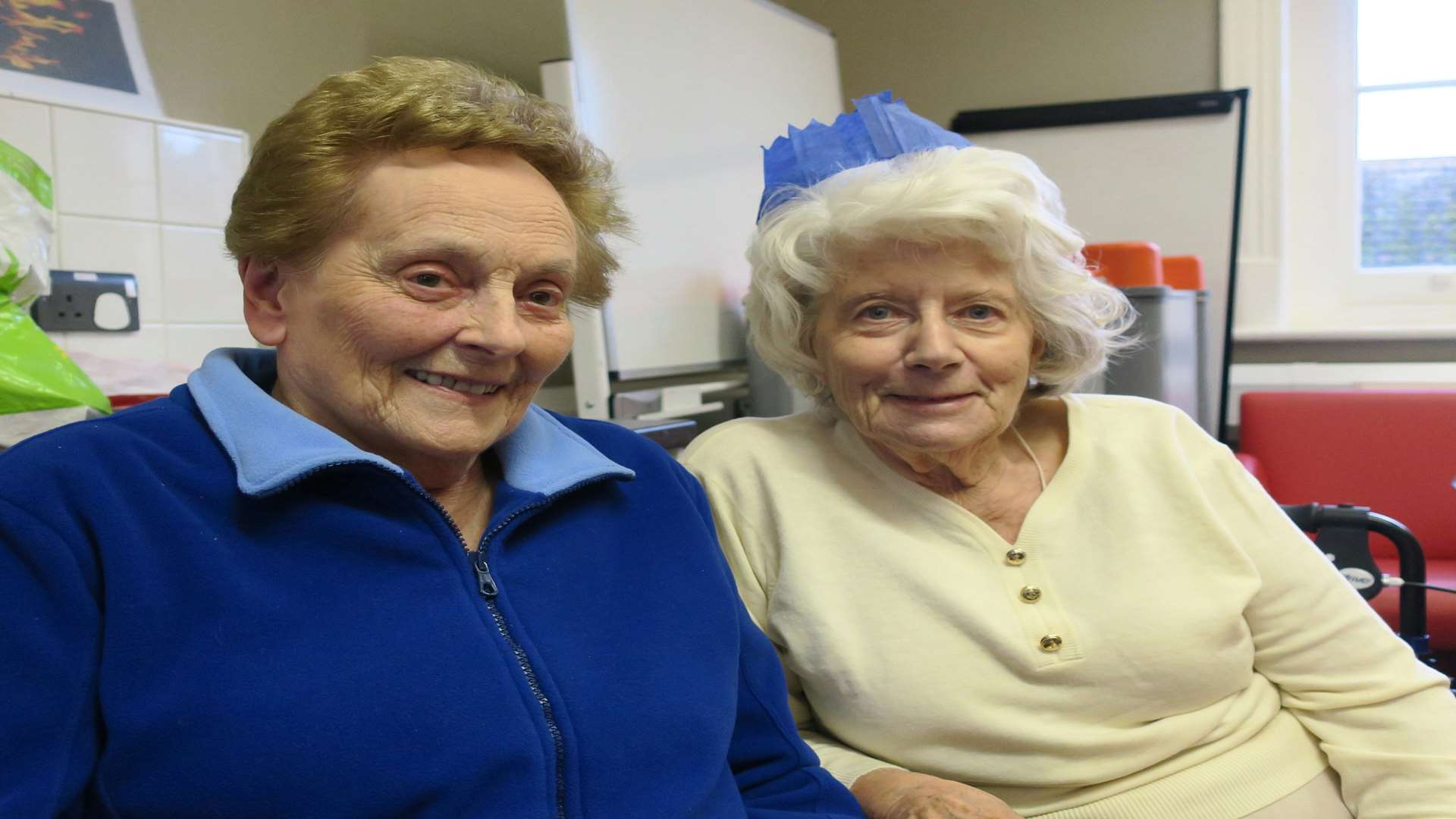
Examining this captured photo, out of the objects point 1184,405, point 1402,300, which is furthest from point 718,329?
point 1402,300

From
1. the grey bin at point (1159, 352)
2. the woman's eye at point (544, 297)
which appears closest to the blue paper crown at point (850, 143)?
the woman's eye at point (544, 297)

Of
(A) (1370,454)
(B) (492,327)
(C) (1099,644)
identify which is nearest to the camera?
(B) (492,327)

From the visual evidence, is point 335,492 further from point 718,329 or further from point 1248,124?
point 1248,124

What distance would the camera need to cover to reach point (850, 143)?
4.49 ft

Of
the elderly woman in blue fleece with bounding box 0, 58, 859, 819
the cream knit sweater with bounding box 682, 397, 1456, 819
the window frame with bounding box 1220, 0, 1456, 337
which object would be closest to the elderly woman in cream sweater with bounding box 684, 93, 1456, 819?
the cream knit sweater with bounding box 682, 397, 1456, 819

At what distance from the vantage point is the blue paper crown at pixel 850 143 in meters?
1.34

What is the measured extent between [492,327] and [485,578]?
206 millimetres

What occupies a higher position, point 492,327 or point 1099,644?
point 492,327

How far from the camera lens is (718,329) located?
2.43 meters

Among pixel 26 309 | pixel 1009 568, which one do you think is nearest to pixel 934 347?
pixel 1009 568

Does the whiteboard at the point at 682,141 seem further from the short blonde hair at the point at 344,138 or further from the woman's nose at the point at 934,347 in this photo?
the short blonde hair at the point at 344,138

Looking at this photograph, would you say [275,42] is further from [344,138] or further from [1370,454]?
[1370,454]

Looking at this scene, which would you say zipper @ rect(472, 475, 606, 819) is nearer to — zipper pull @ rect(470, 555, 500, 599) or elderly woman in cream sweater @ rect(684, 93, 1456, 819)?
zipper pull @ rect(470, 555, 500, 599)

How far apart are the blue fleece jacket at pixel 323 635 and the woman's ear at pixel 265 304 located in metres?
0.04
